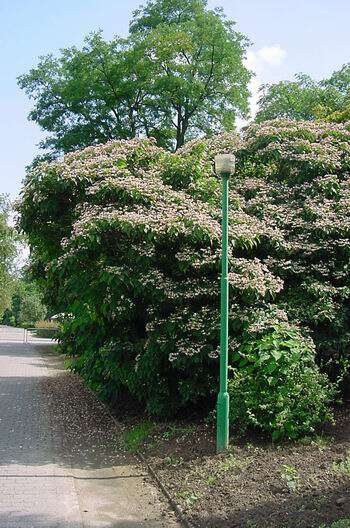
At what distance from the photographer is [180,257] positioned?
9.63 metres

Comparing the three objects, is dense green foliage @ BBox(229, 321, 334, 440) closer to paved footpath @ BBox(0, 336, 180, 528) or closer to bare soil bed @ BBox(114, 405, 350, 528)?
bare soil bed @ BBox(114, 405, 350, 528)

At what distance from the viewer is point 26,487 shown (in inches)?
290

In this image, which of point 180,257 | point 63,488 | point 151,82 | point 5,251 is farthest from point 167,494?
point 5,251

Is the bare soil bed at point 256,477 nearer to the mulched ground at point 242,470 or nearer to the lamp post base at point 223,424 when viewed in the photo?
Answer: the mulched ground at point 242,470

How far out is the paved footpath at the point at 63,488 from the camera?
6398mm

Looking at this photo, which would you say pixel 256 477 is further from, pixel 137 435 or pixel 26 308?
pixel 26 308

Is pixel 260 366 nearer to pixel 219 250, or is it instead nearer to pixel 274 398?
pixel 274 398

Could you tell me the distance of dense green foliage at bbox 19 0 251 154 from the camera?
98.8ft

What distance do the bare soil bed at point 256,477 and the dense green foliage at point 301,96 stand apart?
2443cm

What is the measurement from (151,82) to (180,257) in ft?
73.1

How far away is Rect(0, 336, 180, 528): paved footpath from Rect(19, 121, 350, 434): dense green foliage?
163cm

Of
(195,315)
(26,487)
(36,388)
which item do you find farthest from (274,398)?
(36,388)

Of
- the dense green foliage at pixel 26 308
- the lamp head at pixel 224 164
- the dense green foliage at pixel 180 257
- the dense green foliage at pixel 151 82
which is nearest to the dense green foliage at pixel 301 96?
the dense green foliage at pixel 151 82

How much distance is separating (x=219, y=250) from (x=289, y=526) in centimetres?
489
